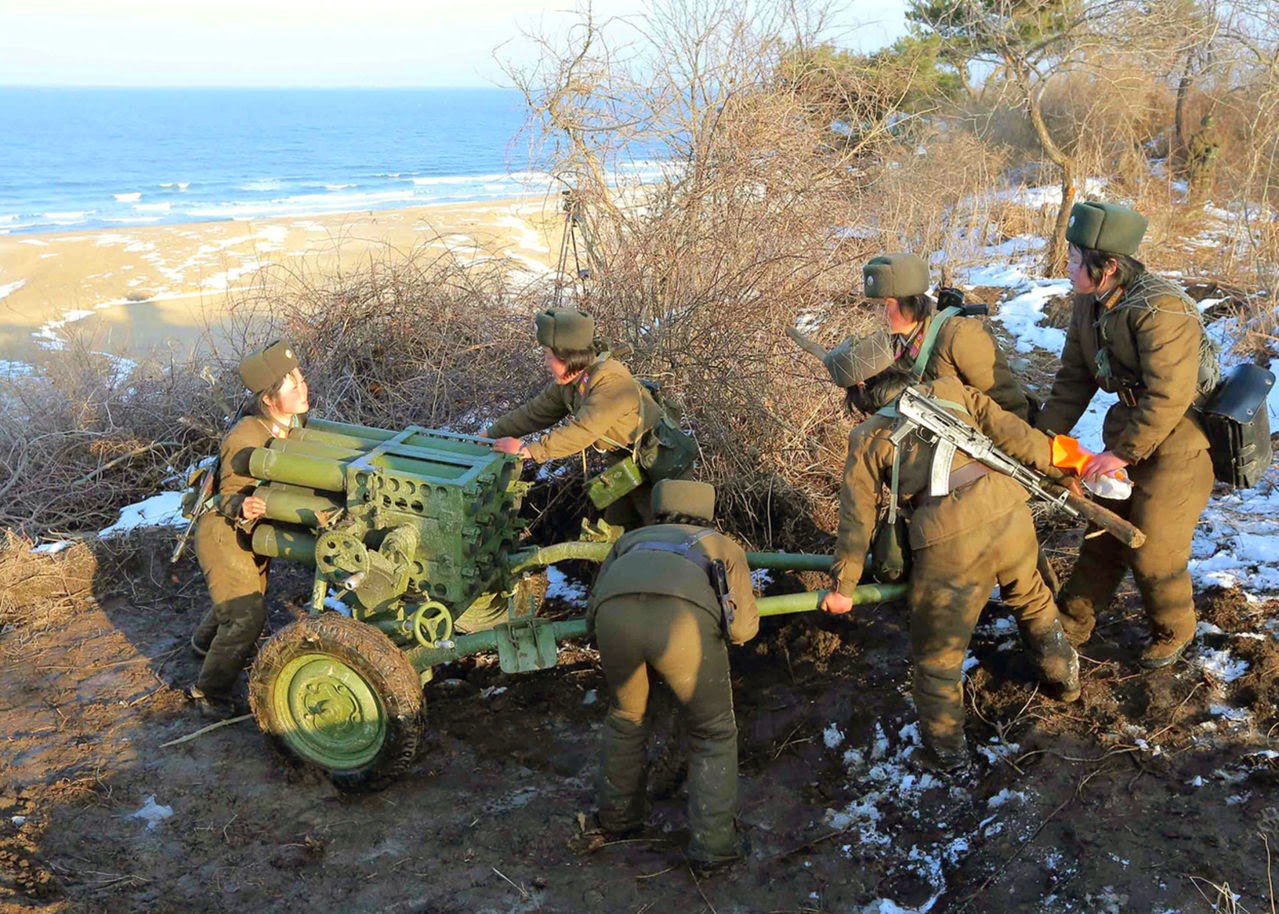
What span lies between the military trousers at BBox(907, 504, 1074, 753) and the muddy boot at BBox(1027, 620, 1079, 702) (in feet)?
0.06

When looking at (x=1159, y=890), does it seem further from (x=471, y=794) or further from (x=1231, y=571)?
(x=471, y=794)

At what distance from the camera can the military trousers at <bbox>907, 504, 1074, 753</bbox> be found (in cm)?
448

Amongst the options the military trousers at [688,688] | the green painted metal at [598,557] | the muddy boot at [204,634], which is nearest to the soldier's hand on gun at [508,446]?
the green painted metal at [598,557]

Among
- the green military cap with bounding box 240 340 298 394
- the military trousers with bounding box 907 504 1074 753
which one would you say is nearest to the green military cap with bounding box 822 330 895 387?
the military trousers with bounding box 907 504 1074 753

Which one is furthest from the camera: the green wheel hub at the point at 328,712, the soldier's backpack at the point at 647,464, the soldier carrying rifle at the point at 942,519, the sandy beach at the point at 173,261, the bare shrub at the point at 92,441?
the sandy beach at the point at 173,261

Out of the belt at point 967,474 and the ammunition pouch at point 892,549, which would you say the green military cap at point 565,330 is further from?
the belt at point 967,474

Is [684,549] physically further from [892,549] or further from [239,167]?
[239,167]

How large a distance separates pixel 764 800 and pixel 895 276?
2.43 meters

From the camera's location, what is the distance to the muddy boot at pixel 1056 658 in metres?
4.70

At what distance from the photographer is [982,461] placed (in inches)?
175

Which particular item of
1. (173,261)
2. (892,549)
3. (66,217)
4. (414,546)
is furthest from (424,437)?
(66,217)

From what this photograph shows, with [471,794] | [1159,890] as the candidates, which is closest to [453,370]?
[471,794]

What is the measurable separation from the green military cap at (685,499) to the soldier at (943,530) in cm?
60

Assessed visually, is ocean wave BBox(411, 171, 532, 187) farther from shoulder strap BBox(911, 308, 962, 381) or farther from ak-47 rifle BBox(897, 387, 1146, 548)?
ak-47 rifle BBox(897, 387, 1146, 548)
